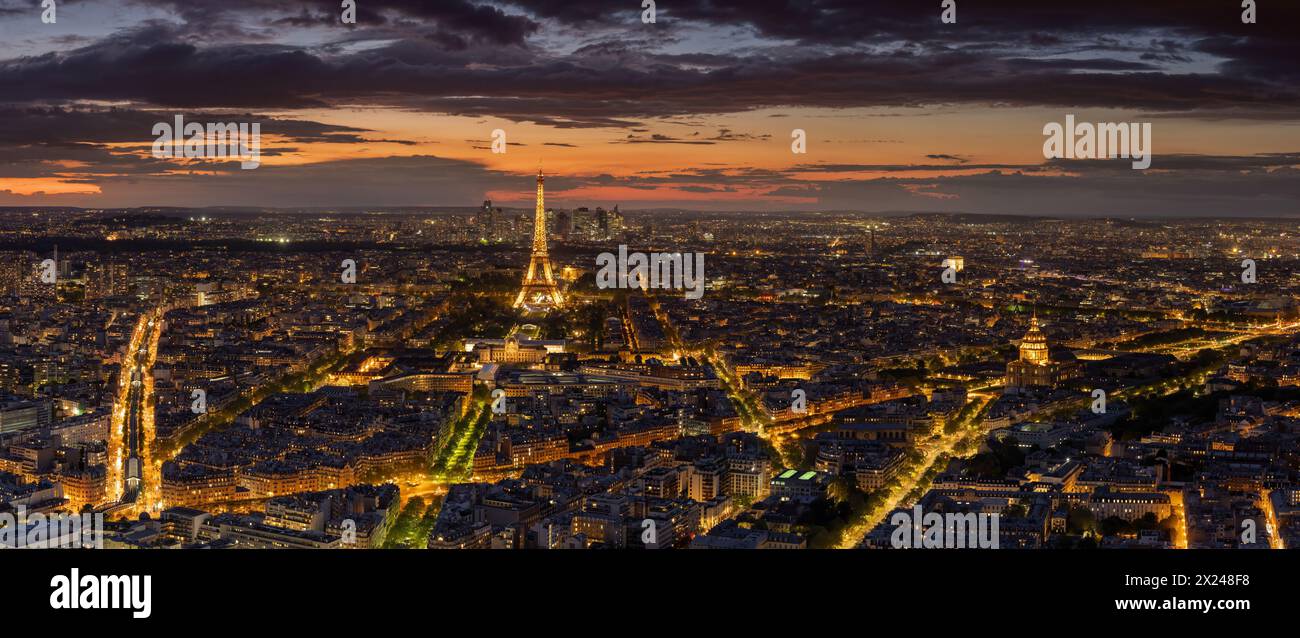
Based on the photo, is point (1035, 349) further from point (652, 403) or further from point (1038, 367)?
point (652, 403)

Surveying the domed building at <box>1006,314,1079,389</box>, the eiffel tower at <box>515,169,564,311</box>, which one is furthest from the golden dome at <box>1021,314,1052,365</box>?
the eiffel tower at <box>515,169,564,311</box>

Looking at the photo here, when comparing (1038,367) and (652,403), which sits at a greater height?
(1038,367)

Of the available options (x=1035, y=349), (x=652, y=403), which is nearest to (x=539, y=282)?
(x=1035, y=349)

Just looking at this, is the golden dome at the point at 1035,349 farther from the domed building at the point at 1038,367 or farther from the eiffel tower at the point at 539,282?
the eiffel tower at the point at 539,282

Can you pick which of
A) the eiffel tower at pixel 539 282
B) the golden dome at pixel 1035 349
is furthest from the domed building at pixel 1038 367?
the eiffel tower at pixel 539 282

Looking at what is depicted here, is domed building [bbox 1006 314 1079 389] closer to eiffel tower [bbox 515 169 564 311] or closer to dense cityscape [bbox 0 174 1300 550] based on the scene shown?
dense cityscape [bbox 0 174 1300 550]

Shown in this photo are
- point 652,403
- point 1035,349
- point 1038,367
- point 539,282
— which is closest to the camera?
point 652,403
